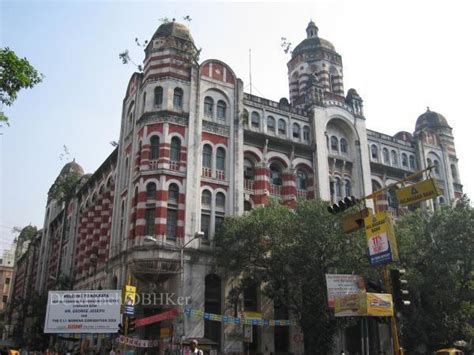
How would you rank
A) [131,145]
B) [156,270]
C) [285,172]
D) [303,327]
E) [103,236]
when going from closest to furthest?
[303,327]
[156,270]
[131,145]
[285,172]
[103,236]

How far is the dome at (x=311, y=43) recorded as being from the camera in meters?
50.7

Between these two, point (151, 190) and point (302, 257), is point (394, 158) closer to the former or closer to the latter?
point (302, 257)

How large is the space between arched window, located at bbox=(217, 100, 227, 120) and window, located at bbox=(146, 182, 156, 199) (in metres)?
7.83

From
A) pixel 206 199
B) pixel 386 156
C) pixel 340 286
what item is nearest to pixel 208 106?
pixel 206 199

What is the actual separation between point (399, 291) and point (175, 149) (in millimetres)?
23485

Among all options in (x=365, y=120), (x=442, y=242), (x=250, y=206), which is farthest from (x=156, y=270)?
(x=365, y=120)

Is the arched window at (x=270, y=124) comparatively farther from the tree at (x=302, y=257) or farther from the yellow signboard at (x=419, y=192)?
the yellow signboard at (x=419, y=192)

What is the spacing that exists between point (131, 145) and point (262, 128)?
34.4 feet

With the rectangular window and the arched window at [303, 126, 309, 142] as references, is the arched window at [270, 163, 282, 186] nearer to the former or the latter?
the arched window at [303, 126, 309, 142]

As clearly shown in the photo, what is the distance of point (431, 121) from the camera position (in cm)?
5256

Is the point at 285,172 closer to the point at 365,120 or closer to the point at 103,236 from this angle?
the point at 365,120

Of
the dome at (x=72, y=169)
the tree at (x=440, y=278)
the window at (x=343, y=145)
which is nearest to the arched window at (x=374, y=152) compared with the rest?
the window at (x=343, y=145)

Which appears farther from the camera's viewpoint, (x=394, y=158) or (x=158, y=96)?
(x=394, y=158)

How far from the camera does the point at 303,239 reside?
29.0 meters
